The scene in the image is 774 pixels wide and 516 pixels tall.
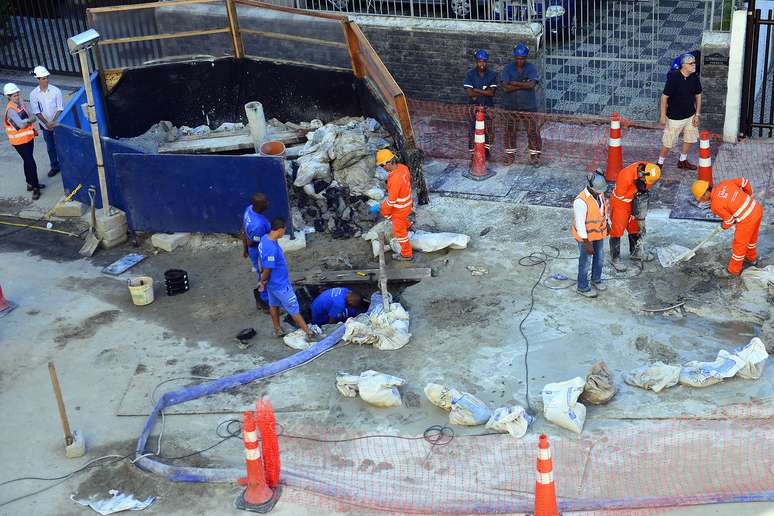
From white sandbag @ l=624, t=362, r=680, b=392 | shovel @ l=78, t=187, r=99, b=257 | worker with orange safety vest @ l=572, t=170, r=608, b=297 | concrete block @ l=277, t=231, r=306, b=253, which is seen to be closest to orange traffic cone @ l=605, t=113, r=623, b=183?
worker with orange safety vest @ l=572, t=170, r=608, b=297

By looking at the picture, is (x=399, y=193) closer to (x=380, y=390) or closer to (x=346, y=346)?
(x=346, y=346)

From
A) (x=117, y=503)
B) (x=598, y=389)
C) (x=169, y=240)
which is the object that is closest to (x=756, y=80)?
(x=598, y=389)

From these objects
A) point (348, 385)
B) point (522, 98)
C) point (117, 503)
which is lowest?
point (117, 503)

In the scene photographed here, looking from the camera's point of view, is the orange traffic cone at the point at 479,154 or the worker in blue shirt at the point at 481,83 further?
the worker in blue shirt at the point at 481,83

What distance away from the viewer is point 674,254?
11727 millimetres

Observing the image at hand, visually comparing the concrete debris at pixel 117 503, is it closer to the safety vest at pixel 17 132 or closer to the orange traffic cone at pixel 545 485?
the orange traffic cone at pixel 545 485

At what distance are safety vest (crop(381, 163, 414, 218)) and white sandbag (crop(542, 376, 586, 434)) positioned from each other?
3.62m

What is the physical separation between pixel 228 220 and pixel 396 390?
183 inches

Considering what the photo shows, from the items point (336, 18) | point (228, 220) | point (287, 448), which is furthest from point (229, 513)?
point (336, 18)

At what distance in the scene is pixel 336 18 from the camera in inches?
595

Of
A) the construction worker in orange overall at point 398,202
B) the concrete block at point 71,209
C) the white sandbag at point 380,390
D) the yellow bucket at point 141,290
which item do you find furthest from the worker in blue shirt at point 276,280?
the concrete block at point 71,209

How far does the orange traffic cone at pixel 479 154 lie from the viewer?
14.0 m

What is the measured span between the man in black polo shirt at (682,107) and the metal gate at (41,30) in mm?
10730

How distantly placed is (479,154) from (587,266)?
11.9ft
